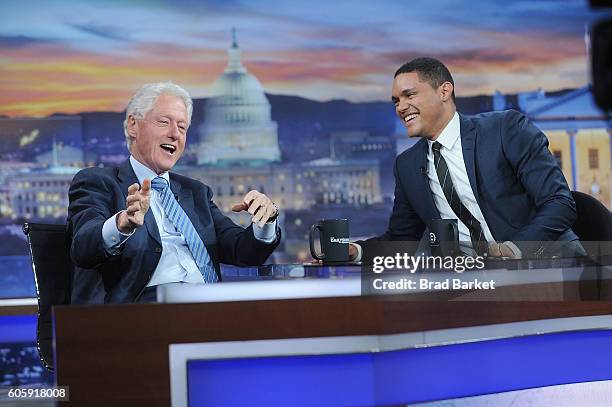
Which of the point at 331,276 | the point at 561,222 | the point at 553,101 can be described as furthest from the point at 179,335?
the point at 553,101

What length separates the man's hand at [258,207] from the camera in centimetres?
240

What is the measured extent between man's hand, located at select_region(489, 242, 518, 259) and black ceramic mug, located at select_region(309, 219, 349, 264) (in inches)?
15.0

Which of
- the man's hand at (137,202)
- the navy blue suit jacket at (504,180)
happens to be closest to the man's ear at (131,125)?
the man's hand at (137,202)

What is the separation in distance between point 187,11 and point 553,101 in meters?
2.09

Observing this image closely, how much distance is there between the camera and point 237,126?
16.8ft

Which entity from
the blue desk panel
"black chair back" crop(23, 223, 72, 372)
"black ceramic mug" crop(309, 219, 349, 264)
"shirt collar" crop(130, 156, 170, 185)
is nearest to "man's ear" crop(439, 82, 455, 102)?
"black ceramic mug" crop(309, 219, 349, 264)

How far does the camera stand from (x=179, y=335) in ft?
5.91

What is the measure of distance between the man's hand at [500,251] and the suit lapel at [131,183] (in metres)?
0.85

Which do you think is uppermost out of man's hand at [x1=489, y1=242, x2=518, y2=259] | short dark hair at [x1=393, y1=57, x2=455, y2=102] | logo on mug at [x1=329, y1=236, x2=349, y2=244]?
short dark hair at [x1=393, y1=57, x2=455, y2=102]

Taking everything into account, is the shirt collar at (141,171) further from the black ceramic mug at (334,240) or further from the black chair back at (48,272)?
the black ceramic mug at (334,240)

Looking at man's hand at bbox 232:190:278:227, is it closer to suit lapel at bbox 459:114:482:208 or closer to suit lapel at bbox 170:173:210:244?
suit lapel at bbox 170:173:210:244

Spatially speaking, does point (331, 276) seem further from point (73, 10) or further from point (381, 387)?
point (73, 10)

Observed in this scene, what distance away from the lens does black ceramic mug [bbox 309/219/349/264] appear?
97.2 inches

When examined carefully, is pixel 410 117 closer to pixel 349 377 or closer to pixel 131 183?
pixel 131 183
